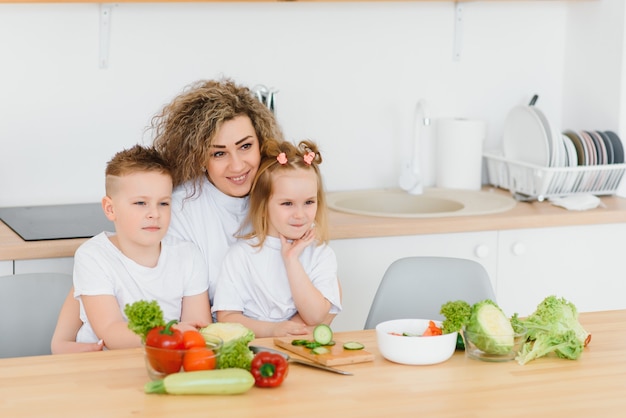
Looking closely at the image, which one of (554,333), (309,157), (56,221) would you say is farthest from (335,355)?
(56,221)

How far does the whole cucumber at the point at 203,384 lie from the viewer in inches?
64.2

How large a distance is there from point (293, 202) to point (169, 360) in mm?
760

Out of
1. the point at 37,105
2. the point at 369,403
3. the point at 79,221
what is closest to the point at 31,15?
the point at 37,105

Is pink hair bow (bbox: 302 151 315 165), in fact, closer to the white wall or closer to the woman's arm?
the woman's arm

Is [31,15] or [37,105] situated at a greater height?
[31,15]

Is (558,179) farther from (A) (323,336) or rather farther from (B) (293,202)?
(A) (323,336)

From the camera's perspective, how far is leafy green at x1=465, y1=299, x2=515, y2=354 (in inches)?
72.7

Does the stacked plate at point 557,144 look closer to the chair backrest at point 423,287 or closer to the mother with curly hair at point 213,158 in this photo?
the chair backrest at point 423,287

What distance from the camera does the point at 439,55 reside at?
11.2 feet

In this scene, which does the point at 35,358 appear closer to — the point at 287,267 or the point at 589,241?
the point at 287,267

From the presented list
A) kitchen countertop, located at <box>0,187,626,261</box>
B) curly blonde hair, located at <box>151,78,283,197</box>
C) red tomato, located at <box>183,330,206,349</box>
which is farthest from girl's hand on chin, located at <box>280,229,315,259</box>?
red tomato, located at <box>183,330,206,349</box>

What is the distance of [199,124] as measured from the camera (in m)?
2.41

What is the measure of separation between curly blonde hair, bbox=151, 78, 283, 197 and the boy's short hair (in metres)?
0.14

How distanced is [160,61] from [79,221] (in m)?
0.61
